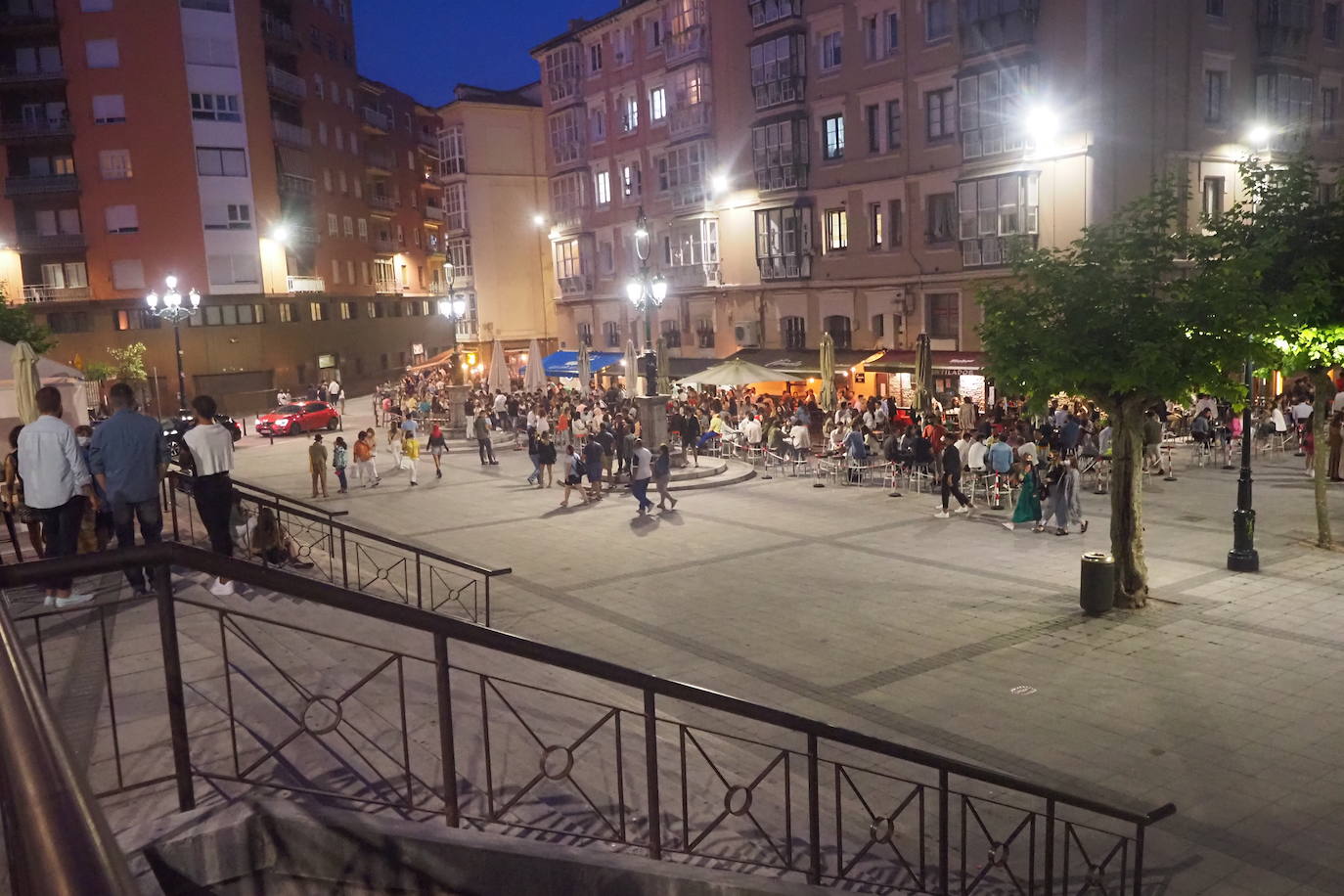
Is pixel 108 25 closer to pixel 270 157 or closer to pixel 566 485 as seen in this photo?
pixel 270 157

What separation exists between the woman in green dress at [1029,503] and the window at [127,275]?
47444 mm

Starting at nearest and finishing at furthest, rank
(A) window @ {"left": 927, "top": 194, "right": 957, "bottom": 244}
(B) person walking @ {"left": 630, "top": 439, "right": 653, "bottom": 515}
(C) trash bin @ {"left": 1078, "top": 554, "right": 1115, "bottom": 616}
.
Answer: (C) trash bin @ {"left": 1078, "top": 554, "right": 1115, "bottom": 616} → (B) person walking @ {"left": 630, "top": 439, "right": 653, "bottom": 515} → (A) window @ {"left": 927, "top": 194, "right": 957, "bottom": 244}

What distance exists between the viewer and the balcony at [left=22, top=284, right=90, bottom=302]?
169ft

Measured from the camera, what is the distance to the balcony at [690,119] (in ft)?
143

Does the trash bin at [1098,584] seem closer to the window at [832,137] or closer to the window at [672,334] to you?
the window at [832,137]

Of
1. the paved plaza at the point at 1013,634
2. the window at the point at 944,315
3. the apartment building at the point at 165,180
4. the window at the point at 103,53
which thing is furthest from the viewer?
the apartment building at the point at 165,180

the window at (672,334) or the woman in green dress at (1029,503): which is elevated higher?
the window at (672,334)

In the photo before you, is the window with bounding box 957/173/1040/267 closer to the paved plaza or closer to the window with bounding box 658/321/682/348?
the paved plaza

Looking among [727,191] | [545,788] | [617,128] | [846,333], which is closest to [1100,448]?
[846,333]

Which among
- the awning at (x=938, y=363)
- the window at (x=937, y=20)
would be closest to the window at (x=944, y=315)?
the awning at (x=938, y=363)

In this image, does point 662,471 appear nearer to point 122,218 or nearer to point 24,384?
point 24,384

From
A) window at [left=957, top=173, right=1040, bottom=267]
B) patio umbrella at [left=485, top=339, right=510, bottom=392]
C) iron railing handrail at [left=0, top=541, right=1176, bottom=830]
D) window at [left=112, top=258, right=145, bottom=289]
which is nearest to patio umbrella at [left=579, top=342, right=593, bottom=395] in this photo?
patio umbrella at [left=485, top=339, right=510, bottom=392]

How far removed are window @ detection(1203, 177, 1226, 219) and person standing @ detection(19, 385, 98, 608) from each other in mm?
32459

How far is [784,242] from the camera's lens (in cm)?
4047
